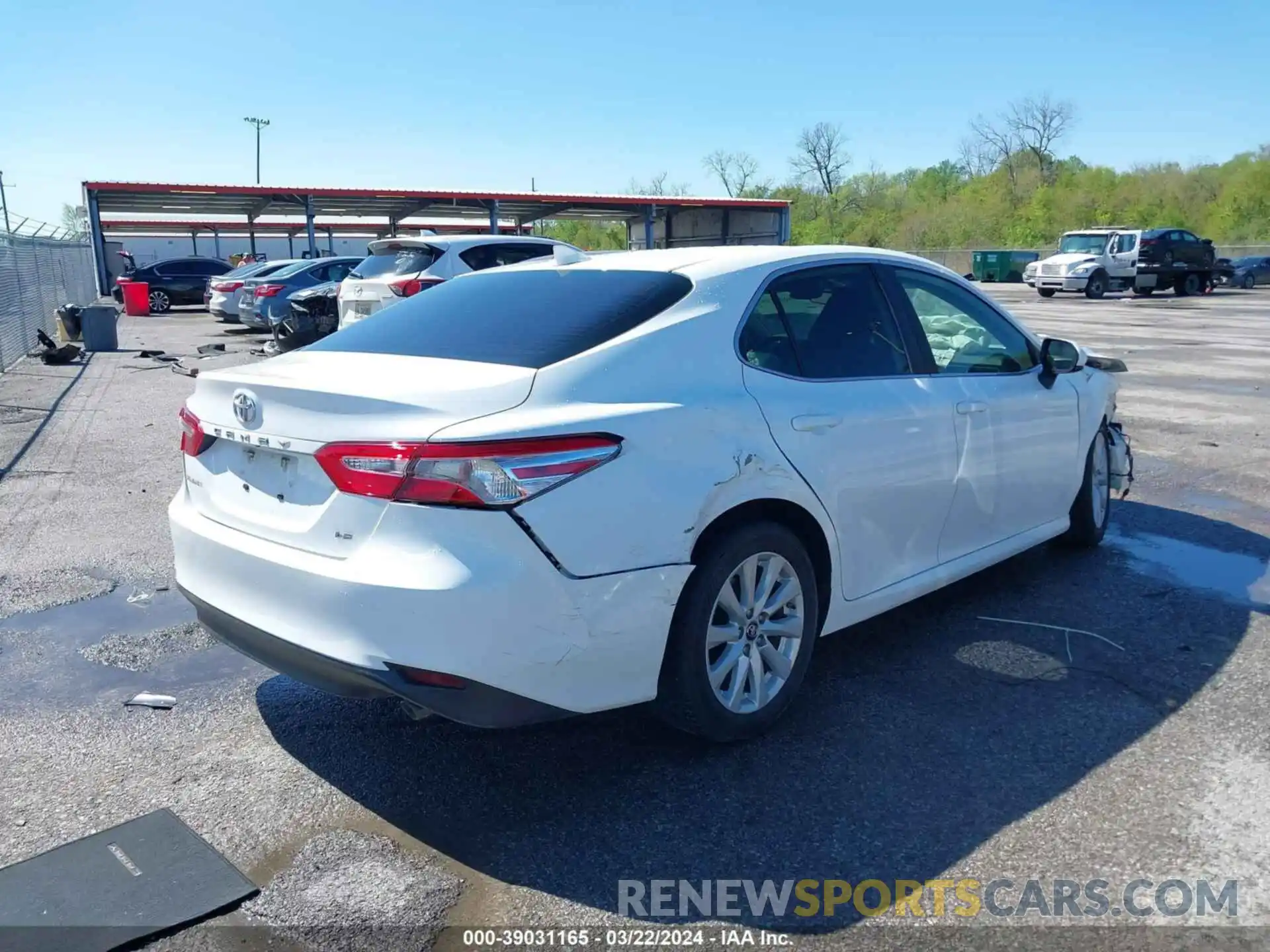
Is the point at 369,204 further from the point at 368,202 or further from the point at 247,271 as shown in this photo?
the point at 247,271

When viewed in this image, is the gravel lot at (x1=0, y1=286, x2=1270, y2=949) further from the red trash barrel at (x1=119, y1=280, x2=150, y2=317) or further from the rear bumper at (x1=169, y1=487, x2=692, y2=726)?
the red trash barrel at (x1=119, y1=280, x2=150, y2=317)

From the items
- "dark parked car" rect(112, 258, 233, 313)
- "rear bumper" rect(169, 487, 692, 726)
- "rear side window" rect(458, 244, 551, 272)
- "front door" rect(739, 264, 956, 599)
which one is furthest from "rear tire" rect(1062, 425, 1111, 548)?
"dark parked car" rect(112, 258, 233, 313)

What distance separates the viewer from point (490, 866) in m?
3.04

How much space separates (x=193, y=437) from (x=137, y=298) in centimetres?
3048

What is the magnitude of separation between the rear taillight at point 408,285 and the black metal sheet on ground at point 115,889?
9.98 m

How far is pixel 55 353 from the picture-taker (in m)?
16.0

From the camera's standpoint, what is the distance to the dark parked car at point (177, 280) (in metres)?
32.5

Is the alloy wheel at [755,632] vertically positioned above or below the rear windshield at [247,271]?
below

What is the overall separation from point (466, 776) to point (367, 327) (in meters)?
1.77

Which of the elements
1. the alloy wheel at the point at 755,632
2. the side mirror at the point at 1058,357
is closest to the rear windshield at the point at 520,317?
the alloy wheel at the point at 755,632

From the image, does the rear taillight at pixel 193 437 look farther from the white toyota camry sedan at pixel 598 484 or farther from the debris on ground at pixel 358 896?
the debris on ground at pixel 358 896

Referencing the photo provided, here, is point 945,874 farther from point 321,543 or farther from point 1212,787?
point 321,543

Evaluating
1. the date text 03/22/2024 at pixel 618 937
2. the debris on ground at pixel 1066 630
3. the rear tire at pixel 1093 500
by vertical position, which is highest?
the rear tire at pixel 1093 500

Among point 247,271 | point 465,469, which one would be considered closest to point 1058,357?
point 465,469
